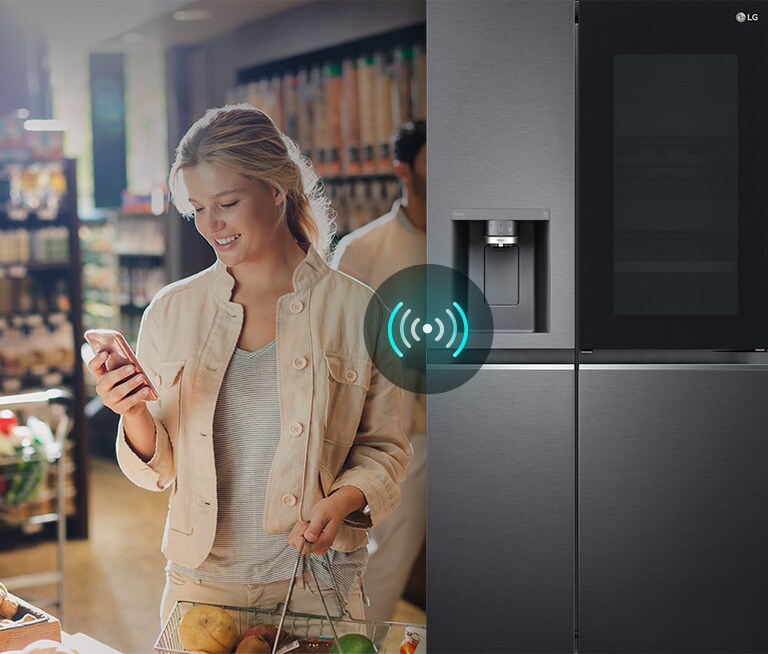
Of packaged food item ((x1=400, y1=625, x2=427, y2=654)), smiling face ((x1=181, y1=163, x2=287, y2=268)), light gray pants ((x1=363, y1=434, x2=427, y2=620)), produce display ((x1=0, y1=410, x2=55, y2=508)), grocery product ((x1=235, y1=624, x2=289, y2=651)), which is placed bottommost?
packaged food item ((x1=400, y1=625, x2=427, y2=654))

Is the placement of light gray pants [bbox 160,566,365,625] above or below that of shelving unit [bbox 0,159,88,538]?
Answer: below

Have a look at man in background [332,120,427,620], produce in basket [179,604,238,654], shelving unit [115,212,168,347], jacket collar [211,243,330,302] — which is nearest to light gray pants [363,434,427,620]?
man in background [332,120,427,620]

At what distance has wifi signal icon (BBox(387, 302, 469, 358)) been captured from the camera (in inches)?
83.7

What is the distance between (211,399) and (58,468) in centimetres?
42

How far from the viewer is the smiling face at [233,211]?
2115 mm

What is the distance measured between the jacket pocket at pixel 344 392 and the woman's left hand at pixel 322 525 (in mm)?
143

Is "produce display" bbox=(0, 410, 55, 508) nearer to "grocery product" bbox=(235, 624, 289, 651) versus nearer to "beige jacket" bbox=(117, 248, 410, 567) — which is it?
"beige jacket" bbox=(117, 248, 410, 567)

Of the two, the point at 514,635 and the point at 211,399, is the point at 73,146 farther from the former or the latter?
the point at 514,635

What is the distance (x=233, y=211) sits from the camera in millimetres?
2121

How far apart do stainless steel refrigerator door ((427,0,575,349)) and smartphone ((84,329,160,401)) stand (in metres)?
0.74

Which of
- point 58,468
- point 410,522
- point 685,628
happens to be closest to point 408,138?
point 410,522

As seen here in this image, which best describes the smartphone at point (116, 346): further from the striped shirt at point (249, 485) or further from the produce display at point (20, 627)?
the produce display at point (20, 627)

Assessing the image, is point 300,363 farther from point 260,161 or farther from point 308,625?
point 308,625

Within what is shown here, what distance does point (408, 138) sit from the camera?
212 cm
